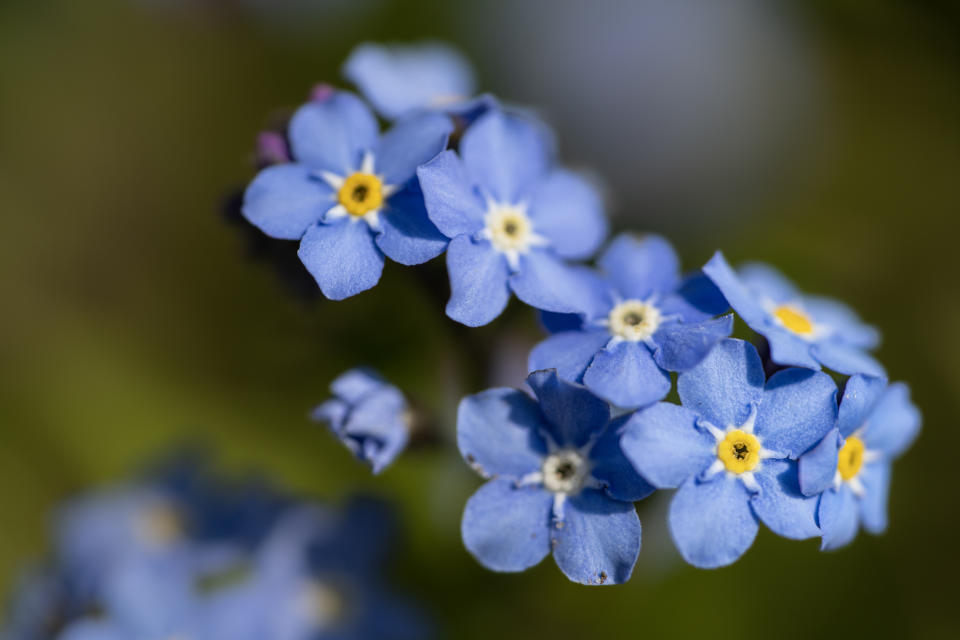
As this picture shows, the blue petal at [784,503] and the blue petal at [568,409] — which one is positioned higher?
the blue petal at [568,409]

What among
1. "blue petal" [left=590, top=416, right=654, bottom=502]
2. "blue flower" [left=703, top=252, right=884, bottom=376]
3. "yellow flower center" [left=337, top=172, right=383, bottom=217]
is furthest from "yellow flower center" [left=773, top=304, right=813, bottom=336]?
"yellow flower center" [left=337, top=172, right=383, bottom=217]

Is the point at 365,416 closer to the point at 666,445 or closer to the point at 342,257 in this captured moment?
the point at 342,257

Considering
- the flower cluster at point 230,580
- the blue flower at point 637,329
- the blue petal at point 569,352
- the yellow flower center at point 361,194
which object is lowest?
the flower cluster at point 230,580

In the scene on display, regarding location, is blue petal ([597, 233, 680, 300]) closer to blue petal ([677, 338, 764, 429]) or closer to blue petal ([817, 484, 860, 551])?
blue petal ([677, 338, 764, 429])

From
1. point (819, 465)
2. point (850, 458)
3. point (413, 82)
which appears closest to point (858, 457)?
point (850, 458)

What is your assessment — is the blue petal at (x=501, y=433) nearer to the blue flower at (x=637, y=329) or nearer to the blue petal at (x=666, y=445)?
the blue flower at (x=637, y=329)

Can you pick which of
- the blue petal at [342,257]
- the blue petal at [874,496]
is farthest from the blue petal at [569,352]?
the blue petal at [874,496]

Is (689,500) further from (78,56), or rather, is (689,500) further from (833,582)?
(78,56)
